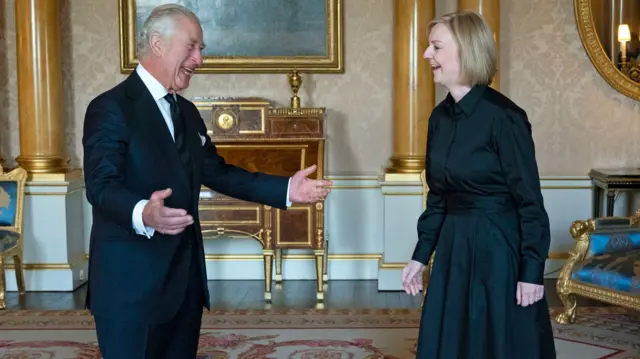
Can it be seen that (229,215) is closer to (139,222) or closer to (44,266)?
(44,266)

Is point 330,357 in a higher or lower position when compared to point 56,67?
lower

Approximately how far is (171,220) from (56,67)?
4347 millimetres

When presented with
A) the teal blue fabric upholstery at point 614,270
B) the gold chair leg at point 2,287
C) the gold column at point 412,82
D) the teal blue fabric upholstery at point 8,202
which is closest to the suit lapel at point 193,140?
the teal blue fabric upholstery at point 614,270

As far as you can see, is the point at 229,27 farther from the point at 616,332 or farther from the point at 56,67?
the point at 616,332

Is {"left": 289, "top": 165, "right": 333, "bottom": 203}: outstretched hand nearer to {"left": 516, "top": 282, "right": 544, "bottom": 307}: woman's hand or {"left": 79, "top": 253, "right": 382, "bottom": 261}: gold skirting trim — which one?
{"left": 516, "top": 282, "right": 544, "bottom": 307}: woman's hand

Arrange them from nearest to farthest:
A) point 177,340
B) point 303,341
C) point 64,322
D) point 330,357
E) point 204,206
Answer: point 177,340 → point 330,357 → point 303,341 → point 64,322 → point 204,206

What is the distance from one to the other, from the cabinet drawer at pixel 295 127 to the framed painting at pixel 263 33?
0.56 meters

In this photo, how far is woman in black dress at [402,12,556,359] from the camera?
2346 mm

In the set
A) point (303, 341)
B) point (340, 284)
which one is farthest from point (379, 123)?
point (303, 341)

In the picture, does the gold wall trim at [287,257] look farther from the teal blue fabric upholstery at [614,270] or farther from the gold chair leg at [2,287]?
the teal blue fabric upholstery at [614,270]

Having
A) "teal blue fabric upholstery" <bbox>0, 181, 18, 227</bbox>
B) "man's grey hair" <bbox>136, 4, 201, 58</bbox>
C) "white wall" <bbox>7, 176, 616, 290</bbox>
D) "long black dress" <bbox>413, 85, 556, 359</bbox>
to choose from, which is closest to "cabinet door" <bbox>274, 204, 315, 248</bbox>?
"white wall" <bbox>7, 176, 616, 290</bbox>

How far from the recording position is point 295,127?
5.68m

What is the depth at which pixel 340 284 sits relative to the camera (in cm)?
602

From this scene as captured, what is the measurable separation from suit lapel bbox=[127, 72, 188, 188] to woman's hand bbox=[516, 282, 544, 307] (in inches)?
40.3
